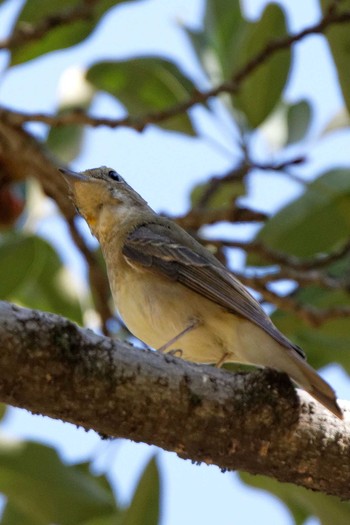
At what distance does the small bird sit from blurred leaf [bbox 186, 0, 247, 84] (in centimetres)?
179

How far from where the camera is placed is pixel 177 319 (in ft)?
13.2

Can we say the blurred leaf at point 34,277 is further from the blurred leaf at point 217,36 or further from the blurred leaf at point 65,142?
the blurred leaf at point 217,36

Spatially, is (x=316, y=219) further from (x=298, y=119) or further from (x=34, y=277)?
(x=34, y=277)

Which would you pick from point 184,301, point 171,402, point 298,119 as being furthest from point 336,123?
point 171,402

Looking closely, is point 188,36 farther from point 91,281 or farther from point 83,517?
point 83,517

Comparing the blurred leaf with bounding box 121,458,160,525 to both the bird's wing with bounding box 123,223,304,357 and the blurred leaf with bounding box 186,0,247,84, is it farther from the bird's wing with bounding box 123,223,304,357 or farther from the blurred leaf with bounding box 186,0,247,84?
the blurred leaf with bounding box 186,0,247,84

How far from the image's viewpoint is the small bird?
3.76 meters

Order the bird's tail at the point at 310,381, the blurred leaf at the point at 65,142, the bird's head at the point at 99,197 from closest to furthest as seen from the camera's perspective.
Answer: the bird's tail at the point at 310,381 < the bird's head at the point at 99,197 < the blurred leaf at the point at 65,142

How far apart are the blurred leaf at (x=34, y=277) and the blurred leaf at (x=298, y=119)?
1.73m

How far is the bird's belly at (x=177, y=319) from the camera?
3.96 meters

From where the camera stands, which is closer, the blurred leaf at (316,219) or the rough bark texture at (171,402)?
the rough bark texture at (171,402)

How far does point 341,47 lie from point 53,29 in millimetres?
1657

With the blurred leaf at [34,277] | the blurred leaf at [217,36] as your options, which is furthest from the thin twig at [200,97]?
the blurred leaf at [217,36]

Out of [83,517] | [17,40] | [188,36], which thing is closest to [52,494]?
[83,517]
